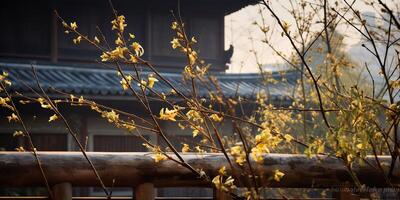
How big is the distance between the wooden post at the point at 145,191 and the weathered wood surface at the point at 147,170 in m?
0.02

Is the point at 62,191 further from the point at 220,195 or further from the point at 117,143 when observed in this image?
the point at 117,143

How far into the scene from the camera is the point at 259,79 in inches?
482

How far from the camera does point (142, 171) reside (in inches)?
107

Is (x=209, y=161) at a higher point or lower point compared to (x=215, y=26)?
lower

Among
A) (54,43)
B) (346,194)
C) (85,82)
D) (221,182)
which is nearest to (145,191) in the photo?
(221,182)

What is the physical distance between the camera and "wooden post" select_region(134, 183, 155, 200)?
8.97ft

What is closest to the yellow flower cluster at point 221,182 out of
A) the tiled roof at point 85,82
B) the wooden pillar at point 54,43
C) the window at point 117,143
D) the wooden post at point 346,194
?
the wooden post at point 346,194

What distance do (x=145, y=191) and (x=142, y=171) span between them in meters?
0.09

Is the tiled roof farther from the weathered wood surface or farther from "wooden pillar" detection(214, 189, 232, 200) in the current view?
"wooden pillar" detection(214, 189, 232, 200)

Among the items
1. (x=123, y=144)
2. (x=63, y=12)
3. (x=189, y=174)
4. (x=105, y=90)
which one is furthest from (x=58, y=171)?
(x=63, y=12)

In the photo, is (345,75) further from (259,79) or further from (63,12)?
(63,12)

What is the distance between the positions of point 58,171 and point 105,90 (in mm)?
6811

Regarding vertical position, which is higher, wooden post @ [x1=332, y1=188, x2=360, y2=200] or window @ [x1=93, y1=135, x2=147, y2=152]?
wooden post @ [x1=332, y1=188, x2=360, y2=200]

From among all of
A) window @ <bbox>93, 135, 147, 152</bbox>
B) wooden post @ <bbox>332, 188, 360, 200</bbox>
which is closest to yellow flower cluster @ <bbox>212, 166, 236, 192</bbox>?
wooden post @ <bbox>332, 188, 360, 200</bbox>
